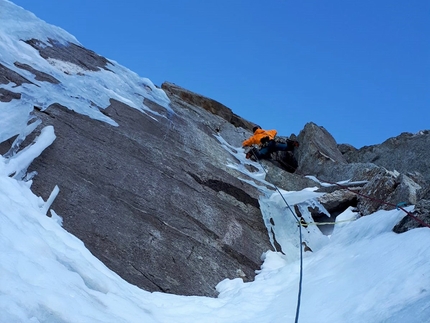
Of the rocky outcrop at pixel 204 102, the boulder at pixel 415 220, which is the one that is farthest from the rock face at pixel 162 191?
the rocky outcrop at pixel 204 102

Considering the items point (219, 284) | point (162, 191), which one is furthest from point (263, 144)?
point (219, 284)

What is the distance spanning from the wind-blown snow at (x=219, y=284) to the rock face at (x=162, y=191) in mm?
256

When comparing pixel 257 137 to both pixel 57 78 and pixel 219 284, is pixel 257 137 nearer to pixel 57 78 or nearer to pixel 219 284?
pixel 57 78

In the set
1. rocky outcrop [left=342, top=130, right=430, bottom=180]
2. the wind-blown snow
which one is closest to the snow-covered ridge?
the wind-blown snow

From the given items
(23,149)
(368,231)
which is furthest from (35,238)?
(368,231)

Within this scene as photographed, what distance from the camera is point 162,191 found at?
22.6 ft

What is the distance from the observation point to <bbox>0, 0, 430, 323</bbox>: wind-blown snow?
322 cm

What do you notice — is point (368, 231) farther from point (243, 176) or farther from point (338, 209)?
point (243, 176)

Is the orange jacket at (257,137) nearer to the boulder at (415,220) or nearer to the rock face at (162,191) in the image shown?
the rock face at (162,191)

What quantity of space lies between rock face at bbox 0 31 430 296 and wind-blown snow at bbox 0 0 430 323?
0.26 metres

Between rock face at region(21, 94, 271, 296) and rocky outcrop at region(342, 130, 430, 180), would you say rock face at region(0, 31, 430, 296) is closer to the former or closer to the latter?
rock face at region(21, 94, 271, 296)

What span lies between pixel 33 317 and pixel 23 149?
3.74 metres

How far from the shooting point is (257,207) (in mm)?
8031

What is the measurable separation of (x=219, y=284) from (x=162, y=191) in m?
1.82
